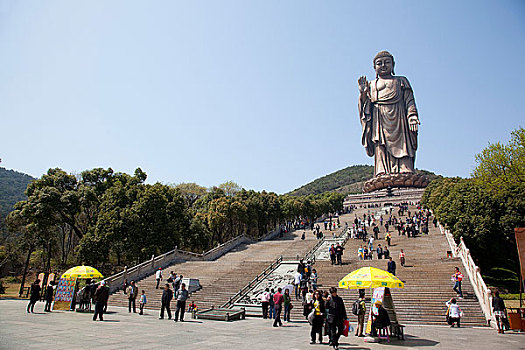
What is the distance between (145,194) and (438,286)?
20.9 metres

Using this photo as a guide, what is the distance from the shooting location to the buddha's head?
194ft

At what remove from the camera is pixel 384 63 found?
5928 cm

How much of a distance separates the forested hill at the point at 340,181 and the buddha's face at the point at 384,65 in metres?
84.4

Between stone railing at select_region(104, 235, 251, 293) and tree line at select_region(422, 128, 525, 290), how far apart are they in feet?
53.7

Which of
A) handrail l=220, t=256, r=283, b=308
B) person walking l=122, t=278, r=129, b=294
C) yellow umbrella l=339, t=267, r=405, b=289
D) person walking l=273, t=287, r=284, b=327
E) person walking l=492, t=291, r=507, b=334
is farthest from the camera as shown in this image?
person walking l=122, t=278, r=129, b=294

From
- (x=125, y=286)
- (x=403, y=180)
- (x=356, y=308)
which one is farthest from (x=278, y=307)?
(x=403, y=180)

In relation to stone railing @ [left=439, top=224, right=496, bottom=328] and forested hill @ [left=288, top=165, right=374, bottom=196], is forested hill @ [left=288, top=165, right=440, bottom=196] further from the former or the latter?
stone railing @ [left=439, top=224, right=496, bottom=328]

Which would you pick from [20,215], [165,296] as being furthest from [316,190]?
[165,296]

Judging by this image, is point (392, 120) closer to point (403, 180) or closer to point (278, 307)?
point (403, 180)

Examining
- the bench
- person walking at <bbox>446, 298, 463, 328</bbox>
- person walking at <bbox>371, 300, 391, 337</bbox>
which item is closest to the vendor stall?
person walking at <bbox>371, 300, 391, 337</bbox>

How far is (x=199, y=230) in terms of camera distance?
34375 mm

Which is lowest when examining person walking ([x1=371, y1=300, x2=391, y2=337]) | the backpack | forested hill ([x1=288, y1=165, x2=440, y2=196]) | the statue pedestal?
person walking ([x1=371, y1=300, x2=391, y2=337])

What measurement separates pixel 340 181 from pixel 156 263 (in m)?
143

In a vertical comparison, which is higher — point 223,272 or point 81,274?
point 223,272
